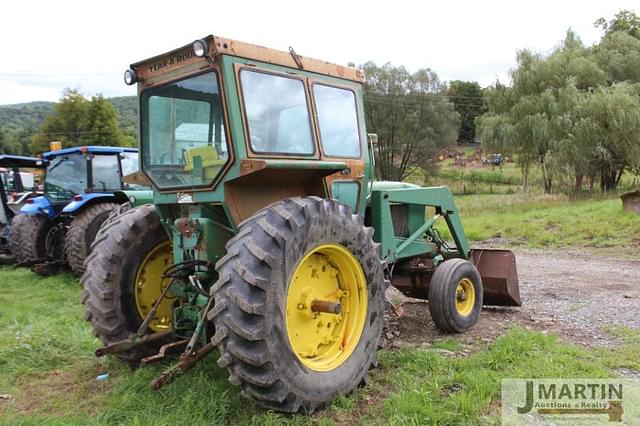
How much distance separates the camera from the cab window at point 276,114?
12.2ft

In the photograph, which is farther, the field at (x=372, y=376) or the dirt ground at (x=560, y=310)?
the dirt ground at (x=560, y=310)

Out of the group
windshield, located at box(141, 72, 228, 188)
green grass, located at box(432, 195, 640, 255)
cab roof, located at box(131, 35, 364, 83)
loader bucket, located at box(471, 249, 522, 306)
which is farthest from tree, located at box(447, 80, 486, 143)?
windshield, located at box(141, 72, 228, 188)

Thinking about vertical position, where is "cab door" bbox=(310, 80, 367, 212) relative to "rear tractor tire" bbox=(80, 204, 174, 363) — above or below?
above

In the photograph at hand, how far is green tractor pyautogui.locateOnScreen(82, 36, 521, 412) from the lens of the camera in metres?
3.21

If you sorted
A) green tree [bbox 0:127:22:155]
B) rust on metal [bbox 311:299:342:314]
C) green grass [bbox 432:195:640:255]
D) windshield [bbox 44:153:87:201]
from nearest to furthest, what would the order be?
1. rust on metal [bbox 311:299:342:314]
2. windshield [bbox 44:153:87:201]
3. green grass [bbox 432:195:640:255]
4. green tree [bbox 0:127:22:155]

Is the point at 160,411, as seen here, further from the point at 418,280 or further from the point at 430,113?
the point at 430,113

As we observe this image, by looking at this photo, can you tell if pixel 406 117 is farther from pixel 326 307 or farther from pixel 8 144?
pixel 8 144

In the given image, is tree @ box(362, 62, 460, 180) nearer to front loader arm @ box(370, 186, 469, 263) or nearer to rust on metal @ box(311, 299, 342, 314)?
front loader arm @ box(370, 186, 469, 263)

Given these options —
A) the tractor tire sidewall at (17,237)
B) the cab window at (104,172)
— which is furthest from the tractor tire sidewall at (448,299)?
the tractor tire sidewall at (17,237)

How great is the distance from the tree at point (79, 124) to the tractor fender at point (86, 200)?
33881 mm

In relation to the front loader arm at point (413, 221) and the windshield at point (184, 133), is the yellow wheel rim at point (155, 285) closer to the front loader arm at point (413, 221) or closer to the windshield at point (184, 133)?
the windshield at point (184, 133)

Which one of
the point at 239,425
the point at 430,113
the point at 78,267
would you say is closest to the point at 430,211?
the point at 239,425

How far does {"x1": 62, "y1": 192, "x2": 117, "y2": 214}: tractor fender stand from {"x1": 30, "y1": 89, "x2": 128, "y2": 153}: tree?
33.9 metres

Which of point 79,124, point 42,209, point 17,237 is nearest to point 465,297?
point 42,209
